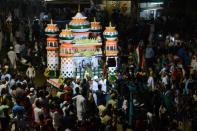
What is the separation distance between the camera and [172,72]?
19859mm

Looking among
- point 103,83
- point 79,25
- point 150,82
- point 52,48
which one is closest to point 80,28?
point 79,25

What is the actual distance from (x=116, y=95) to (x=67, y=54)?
4394mm

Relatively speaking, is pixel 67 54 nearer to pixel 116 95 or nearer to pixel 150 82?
pixel 150 82

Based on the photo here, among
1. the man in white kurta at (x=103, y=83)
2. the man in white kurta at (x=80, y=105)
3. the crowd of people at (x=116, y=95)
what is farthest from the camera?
the man in white kurta at (x=103, y=83)

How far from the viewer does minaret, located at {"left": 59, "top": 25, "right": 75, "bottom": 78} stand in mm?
21156

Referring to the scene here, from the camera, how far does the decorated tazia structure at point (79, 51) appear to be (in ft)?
69.0

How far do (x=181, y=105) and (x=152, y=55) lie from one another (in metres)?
7.19

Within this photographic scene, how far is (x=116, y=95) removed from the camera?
17344 mm

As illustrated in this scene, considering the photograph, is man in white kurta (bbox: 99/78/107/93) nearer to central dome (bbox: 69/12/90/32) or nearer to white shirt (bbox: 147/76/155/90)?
white shirt (bbox: 147/76/155/90)

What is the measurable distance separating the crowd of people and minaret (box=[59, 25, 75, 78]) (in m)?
1.06

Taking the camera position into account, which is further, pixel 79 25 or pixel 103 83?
pixel 79 25

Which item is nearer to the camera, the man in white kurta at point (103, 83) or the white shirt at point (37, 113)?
the white shirt at point (37, 113)

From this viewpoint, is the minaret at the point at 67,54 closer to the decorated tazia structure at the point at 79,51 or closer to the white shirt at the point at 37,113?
the decorated tazia structure at the point at 79,51

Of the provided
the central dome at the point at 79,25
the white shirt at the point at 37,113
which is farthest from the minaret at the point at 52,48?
the white shirt at the point at 37,113
